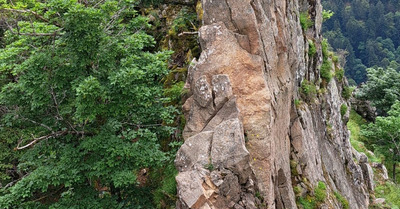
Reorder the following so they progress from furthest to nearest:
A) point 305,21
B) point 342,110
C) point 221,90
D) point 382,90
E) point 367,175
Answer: point 382,90 → point 367,175 → point 342,110 → point 305,21 → point 221,90

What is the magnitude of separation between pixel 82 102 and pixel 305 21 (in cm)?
1163

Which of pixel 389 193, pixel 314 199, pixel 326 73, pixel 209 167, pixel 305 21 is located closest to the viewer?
pixel 209 167

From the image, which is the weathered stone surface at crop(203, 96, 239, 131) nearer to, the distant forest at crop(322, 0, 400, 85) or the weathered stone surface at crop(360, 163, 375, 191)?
the weathered stone surface at crop(360, 163, 375, 191)

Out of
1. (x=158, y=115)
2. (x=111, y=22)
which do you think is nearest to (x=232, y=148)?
(x=158, y=115)

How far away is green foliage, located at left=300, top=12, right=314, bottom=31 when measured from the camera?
16.4 m

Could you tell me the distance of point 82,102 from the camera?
9.53 m

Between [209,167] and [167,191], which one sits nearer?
[209,167]

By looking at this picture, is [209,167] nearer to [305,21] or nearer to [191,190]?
[191,190]

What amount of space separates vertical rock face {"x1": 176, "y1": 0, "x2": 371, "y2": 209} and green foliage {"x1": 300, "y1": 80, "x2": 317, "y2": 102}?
10.3 inches

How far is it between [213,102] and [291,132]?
15.0 feet

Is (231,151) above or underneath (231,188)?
above

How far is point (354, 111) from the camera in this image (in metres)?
42.2

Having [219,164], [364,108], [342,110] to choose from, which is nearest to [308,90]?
[342,110]

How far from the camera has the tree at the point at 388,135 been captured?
27797 millimetres
